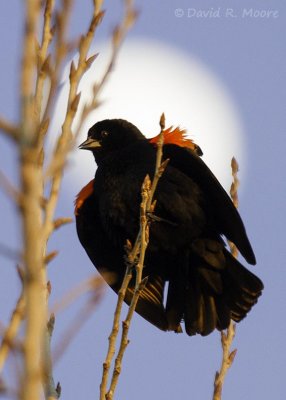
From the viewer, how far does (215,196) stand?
14.5 ft

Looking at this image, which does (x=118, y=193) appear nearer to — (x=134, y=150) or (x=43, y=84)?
(x=134, y=150)

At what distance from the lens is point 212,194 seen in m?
4.47

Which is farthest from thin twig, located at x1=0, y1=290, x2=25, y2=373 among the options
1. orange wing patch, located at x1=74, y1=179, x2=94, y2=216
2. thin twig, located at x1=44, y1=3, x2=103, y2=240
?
orange wing patch, located at x1=74, y1=179, x2=94, y2=216

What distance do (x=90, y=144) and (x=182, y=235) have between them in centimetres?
119

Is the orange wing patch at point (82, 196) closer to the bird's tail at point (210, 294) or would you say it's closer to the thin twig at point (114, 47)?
the bird's tail at point (210, 294)

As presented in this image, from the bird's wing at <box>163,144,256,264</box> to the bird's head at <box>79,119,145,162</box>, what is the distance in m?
0.68

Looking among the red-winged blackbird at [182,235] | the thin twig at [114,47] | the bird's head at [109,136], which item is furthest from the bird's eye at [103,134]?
the thin twig at [114,47]

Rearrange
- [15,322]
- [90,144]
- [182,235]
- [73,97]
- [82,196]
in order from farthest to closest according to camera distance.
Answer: [90,144], [82,196], [182,235], [73,97], [15,322]

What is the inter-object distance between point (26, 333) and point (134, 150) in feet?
12.9

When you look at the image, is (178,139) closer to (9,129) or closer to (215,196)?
(215,196)

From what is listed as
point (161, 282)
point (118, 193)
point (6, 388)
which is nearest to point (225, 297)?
point (161, 282)

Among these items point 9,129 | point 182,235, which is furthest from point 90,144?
point 9,129

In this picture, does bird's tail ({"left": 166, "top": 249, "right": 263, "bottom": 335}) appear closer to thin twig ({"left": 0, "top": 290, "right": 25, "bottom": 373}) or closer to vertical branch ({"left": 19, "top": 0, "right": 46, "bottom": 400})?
thin twig ({"left": 0, "top": 290, "right": 25, "bottom": 373})

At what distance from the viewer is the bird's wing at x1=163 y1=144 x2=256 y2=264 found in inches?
164
